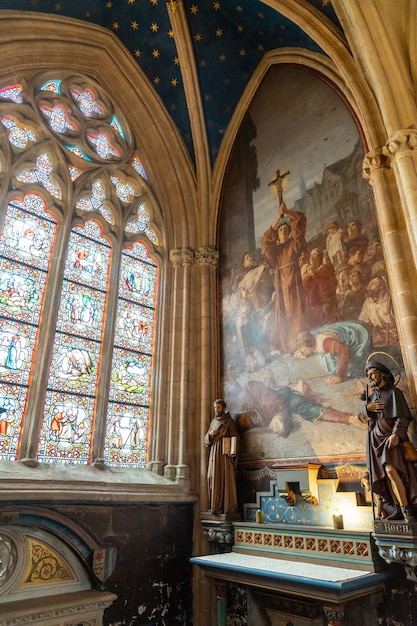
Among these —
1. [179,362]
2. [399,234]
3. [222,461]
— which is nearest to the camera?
[399,234]

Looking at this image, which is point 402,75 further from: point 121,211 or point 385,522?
point 385,522

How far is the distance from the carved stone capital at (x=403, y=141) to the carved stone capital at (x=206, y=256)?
4.29 meters

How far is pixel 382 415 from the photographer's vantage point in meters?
5.48

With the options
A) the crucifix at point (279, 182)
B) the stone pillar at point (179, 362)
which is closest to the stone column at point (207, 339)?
the stone pillar at point (179, 362)

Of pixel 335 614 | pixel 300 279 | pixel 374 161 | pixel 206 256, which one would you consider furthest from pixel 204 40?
pixel 335 614

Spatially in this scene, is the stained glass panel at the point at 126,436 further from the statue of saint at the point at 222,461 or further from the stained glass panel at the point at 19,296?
the stained glass panel at the point at 19,296

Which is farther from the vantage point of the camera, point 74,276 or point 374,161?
point 74,276

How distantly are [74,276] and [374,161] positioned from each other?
17.7ft

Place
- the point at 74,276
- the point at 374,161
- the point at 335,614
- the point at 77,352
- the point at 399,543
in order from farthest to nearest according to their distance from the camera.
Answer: the point at 74,276
the point at 77,352
the point at 374,161
the point at 399,543
the point at 335,614

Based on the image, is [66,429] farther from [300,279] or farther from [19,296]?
[300,279]

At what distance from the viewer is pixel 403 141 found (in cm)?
643

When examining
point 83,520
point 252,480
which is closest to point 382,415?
point 252,480

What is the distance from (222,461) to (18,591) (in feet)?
10.8

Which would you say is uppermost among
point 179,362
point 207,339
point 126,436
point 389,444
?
point 207,339
